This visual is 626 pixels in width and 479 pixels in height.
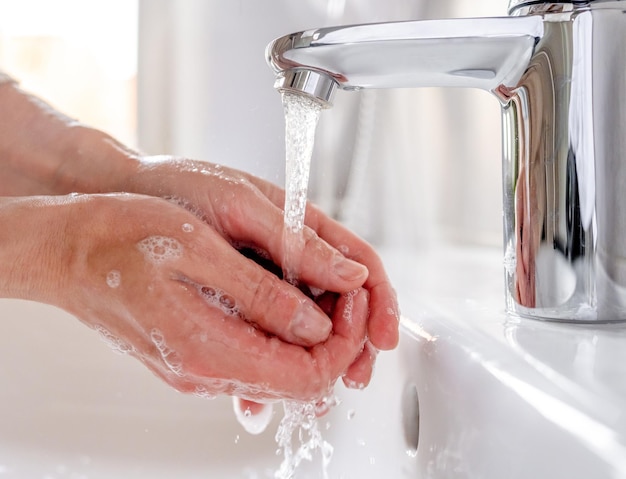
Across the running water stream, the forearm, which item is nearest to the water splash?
the running water stream

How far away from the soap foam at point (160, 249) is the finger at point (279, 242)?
0.08m

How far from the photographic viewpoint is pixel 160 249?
1.25 ft

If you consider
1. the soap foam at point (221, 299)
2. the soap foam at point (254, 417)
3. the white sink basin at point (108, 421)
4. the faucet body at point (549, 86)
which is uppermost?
the faucet body at point (549, 86)

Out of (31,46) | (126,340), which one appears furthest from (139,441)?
→ (31,46)

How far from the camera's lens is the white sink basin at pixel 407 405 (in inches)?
10.4

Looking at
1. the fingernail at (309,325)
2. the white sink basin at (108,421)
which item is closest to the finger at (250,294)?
the fingernail at (309,325)

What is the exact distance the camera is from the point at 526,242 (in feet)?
1.25

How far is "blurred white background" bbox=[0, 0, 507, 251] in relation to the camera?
2.55ft

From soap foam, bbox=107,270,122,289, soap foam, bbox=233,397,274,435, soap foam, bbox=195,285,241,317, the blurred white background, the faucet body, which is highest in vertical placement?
the faucet body

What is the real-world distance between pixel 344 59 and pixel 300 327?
0.14 meters

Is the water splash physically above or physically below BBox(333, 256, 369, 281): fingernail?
below

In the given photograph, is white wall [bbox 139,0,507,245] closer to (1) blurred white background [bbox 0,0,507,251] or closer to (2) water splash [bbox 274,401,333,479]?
(1) blurred white background [bbox 0,0,507,251]

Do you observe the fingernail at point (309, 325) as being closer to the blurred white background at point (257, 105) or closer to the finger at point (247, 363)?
the finger at point (247, 363)

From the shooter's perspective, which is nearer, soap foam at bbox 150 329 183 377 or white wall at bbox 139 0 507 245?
soap foam at bbox 150 329 183 377
